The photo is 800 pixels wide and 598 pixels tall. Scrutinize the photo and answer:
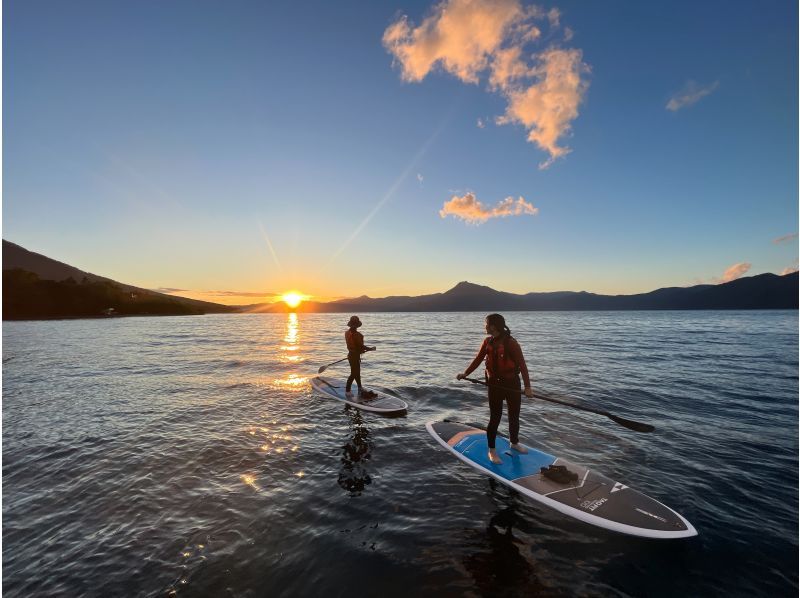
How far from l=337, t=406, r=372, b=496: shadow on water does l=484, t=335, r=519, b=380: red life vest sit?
4.61 meters

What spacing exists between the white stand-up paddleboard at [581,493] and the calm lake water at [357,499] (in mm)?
364

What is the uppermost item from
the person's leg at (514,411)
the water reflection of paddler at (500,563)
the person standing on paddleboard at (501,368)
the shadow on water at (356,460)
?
the person standing on paddleboard at (501,368)

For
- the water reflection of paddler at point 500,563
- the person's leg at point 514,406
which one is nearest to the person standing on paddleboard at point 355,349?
the person's leg at point 514,406

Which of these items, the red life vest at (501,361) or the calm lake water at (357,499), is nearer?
the calm lake water at (357,499)

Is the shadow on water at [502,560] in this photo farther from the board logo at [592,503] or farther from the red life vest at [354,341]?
the red life vest at [354,341]

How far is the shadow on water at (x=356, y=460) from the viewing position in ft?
31.0

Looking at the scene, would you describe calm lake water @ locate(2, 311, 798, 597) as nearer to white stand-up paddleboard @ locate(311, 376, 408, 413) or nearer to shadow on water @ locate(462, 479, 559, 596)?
shadow on water @ locate(462, 479, 559, 596)

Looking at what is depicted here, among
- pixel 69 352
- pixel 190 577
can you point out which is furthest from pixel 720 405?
pixel 69 352

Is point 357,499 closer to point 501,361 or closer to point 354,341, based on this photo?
point 501,361

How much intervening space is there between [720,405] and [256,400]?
23302 mm

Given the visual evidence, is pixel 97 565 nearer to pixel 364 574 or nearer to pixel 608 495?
pixel 364 574

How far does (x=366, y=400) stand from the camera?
16.2m

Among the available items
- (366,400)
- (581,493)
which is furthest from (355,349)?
(581,493)

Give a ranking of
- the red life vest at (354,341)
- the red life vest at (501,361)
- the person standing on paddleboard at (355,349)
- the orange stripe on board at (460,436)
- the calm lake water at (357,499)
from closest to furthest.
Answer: the calm lake water at (357,499) → the red life vest at (501,361) → the orange stripe on board at (460,436) → the person standing on paddleboard at (355,349) → the red life vest at (354,341)
